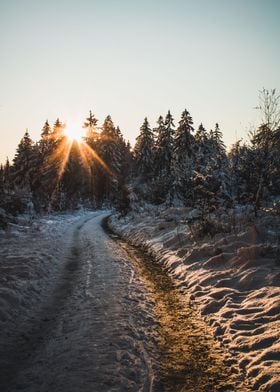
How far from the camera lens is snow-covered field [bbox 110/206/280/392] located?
17.0 feet

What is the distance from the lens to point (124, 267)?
37.8 ft

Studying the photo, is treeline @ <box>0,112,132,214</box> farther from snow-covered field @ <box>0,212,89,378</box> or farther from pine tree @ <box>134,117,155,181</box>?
snow-covered field @ <box>0,212,89,378</box>

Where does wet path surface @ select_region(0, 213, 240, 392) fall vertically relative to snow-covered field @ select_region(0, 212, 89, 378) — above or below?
below

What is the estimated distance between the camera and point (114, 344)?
562cm

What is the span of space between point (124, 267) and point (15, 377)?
6.96 m

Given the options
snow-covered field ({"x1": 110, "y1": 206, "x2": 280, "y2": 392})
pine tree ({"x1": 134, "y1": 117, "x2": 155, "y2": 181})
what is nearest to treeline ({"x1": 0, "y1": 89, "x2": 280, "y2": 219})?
pine tree ({"x1": 134, "y1": 117, "x2": 155, "y2": 181})

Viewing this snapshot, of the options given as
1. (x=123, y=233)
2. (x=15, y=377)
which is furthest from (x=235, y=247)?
(x=123, y=233)

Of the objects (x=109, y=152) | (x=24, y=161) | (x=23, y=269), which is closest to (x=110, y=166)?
(x=109, y=152)

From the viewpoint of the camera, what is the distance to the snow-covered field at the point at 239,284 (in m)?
5.19

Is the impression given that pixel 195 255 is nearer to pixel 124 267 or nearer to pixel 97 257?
pixel 124 267

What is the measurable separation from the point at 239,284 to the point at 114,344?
149 inches

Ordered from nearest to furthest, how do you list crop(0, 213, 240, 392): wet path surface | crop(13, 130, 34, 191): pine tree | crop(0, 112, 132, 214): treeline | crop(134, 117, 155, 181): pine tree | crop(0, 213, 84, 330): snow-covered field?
crop(0, 213, 240, 392): wet path surface → crop(0, 213, 84, 330): snow-covered field → crop(0, 112, 132, 214): treeline → crop(13, 130, 34, 191): pine tree → crop(134, 117, 155, 181): pine tree

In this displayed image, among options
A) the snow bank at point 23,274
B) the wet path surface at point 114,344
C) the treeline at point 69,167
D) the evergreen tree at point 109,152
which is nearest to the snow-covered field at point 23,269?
the snow bank at point 23,274

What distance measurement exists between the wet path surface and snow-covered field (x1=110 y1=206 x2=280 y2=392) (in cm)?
43
